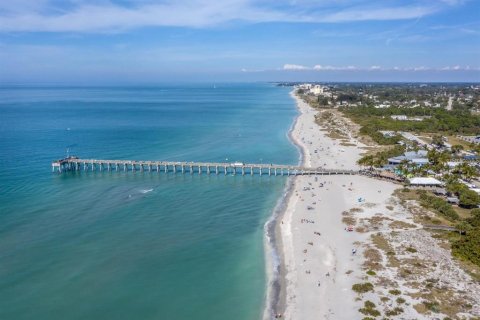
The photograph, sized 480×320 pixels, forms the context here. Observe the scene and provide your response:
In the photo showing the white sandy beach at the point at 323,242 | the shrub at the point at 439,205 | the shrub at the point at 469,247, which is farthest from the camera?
the shrub at the point at 439,205

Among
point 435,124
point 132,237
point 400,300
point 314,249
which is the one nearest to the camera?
point 400,300

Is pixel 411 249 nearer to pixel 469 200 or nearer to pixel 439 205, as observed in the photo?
pixel 439 205

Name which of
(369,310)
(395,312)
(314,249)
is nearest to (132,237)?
(314,249)

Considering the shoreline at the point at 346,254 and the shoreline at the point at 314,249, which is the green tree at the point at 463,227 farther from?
the shoreline at the point at 314,249

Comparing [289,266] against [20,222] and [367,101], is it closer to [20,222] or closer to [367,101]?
[20,222]

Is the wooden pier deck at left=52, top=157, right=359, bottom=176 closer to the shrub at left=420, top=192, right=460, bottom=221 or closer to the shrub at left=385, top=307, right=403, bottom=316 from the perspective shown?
the shrub at left=420, top=192, right=460, bottom=221

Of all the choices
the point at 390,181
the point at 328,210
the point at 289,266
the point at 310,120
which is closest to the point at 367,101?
the point at 310,120

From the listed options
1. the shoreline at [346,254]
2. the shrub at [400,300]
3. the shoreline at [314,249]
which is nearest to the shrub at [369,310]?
the shoreline at [346,254]
